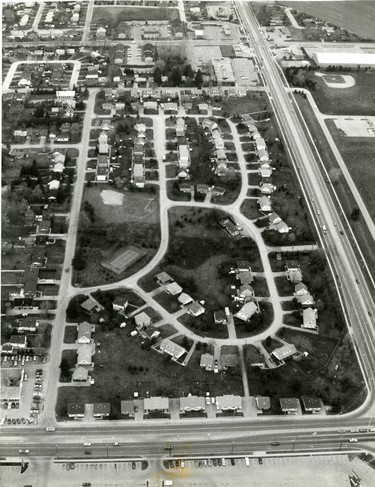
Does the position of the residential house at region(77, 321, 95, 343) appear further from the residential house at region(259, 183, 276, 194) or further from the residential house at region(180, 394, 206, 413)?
the residential house at region(259, 183, 276, 194)

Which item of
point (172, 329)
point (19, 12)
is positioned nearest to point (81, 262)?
point (172, 329)

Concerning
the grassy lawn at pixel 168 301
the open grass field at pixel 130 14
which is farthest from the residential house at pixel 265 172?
the open grass field at pixel 130 14

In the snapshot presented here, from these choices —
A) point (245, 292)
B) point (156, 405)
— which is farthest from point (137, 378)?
point (245, 292)

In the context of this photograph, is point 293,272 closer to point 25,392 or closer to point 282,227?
point 282,227

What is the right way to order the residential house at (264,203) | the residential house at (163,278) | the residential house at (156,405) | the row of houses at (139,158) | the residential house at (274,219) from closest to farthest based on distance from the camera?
the residential house at (156,405) < the residential house at (163,278) < the residential house at (274,219) < the residential house at (264,203) < the row of houses at (139,158)

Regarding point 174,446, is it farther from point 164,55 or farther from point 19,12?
point 19,12

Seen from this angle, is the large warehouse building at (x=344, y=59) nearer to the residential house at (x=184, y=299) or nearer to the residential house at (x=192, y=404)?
the residential house at (x=184, y=299)
